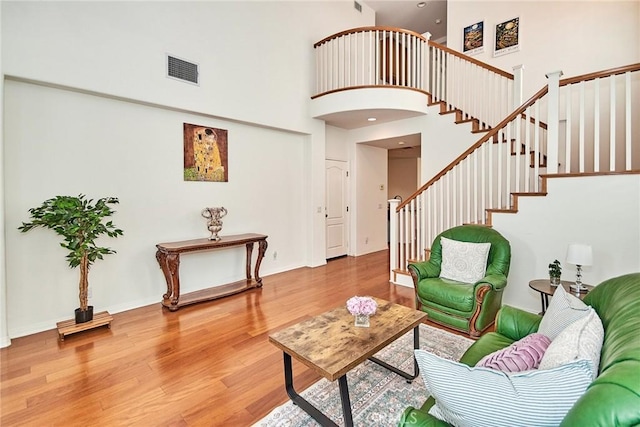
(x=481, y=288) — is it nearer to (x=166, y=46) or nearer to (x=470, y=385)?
(x=470, y=385)

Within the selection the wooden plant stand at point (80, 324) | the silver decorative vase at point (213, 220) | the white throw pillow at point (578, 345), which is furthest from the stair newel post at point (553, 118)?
the wooden plant stand at point (80, 324)

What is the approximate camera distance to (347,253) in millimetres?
6500

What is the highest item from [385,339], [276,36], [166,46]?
[276,36]

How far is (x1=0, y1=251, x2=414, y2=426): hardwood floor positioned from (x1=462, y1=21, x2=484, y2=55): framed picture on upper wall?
198 inches

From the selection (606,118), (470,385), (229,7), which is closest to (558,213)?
(606,118)

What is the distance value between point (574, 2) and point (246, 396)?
6.81 meters

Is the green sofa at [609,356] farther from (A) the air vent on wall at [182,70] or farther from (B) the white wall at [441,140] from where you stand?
(A) the air vent on wall at [182,70]

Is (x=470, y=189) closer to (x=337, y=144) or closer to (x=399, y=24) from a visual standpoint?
(x=337, y=144)

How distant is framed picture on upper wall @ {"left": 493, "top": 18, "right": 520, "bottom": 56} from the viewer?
201 inches

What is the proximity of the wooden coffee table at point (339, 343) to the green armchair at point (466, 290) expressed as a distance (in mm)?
818

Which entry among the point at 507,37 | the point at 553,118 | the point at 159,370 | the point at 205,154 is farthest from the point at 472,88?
the point at 159,370

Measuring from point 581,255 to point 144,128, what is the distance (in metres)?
4.72

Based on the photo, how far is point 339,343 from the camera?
175cm

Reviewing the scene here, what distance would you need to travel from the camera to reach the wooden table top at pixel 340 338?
1.57 m
